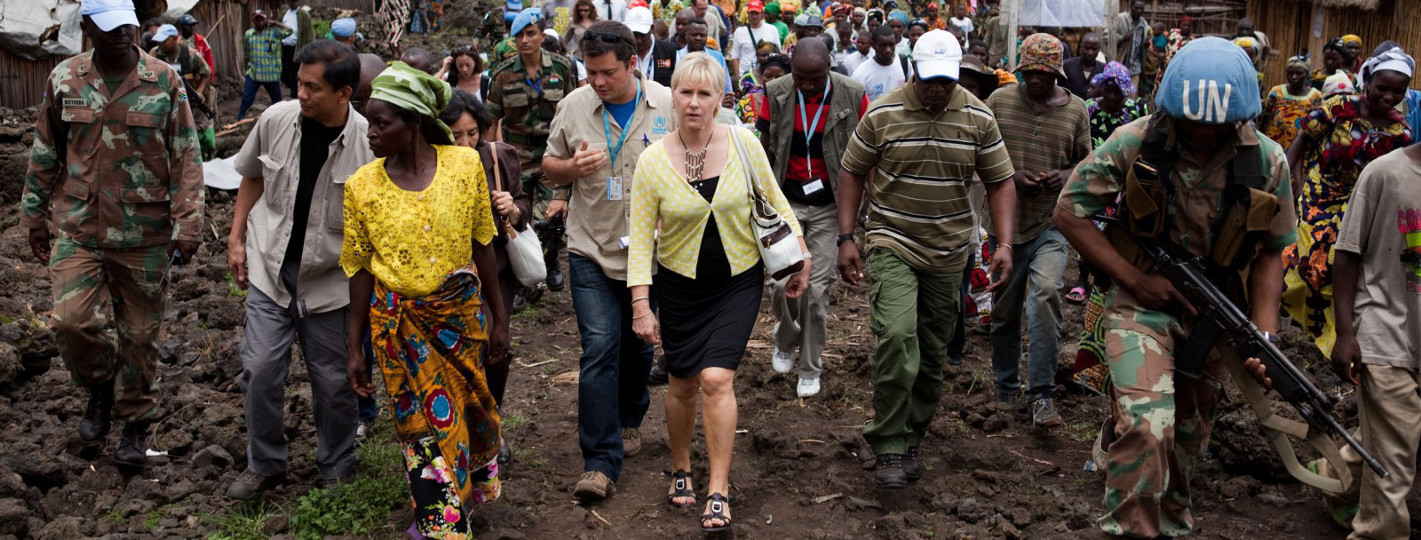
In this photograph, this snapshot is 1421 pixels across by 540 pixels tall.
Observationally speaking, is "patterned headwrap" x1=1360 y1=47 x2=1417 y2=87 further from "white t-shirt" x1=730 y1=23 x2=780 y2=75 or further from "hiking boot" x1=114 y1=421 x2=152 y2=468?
"white t-shirt" x1=730 y1=23 x2=780 y2=75

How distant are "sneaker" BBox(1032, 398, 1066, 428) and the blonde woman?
90.4 inches

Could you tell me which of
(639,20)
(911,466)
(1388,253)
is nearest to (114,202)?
(911,466)

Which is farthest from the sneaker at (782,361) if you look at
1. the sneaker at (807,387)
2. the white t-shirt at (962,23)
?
the white t-shirt at (962,23)

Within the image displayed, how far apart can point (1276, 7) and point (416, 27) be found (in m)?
17.8

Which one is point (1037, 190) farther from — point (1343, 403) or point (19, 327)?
point (19, 327)

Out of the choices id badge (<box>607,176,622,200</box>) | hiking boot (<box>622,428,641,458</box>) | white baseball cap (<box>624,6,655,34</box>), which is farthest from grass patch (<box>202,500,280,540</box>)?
white baseball cap (<box>624,6,655,34</box>)

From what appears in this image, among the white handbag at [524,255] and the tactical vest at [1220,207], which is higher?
the tactical vest at [1220,207]

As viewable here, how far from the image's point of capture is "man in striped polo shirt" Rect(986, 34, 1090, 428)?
6879 millimetres

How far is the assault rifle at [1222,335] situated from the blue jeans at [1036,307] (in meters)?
2.12

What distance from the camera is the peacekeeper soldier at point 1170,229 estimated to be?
14.6 feet

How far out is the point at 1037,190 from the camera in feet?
22.7

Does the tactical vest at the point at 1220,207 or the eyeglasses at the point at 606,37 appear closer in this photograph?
the tactical vest at the point at 1220,207

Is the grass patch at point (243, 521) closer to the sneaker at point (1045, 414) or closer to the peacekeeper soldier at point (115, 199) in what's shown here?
the peacekeeper soldier at point (115, 199)

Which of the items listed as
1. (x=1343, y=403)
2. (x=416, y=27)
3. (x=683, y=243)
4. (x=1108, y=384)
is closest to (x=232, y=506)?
(x=683, y=243)
